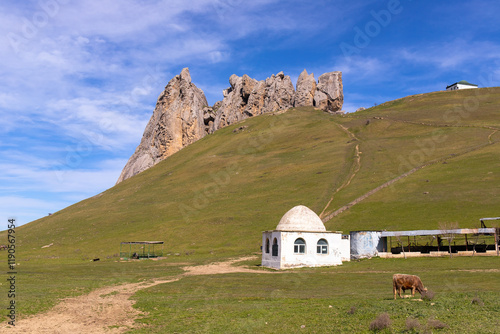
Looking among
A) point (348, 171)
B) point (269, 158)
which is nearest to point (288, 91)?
point (269, 158)

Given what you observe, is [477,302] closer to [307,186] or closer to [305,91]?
[307,186]

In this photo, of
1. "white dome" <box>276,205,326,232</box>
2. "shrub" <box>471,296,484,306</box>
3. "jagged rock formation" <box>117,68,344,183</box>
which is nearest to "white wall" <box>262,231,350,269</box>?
"white dome" <box>276,205,326,232</box>

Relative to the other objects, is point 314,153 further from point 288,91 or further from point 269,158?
point 288,91

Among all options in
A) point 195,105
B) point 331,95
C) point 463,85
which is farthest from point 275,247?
point 463,85

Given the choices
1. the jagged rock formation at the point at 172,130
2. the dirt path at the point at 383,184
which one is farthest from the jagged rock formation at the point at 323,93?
the dirt path at the point at 383,184

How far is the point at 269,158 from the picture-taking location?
115m

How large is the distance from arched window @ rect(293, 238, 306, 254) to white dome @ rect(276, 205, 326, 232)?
1.36 meters

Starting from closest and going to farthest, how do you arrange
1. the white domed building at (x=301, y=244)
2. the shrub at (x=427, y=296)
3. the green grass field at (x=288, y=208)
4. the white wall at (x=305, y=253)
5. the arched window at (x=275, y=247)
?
1. the shrub at (x=427, y=296)
2. the green grass field at (x=288, y=208)
3. the white wall at (x=305, y=253)
4. the white domed building at (x=301, y=244)
5. the arched window at (x=275, y=247)

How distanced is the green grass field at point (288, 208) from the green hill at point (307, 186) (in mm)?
433

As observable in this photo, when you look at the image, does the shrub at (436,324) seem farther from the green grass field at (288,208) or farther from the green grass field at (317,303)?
the green grass field at (288,208)

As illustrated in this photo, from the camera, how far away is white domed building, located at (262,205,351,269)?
153ft

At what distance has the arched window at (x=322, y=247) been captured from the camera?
157 feet

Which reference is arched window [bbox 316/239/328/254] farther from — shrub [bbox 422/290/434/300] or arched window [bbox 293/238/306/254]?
shrub [bbox 422/290/434/300]

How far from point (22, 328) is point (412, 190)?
67.8 meters
